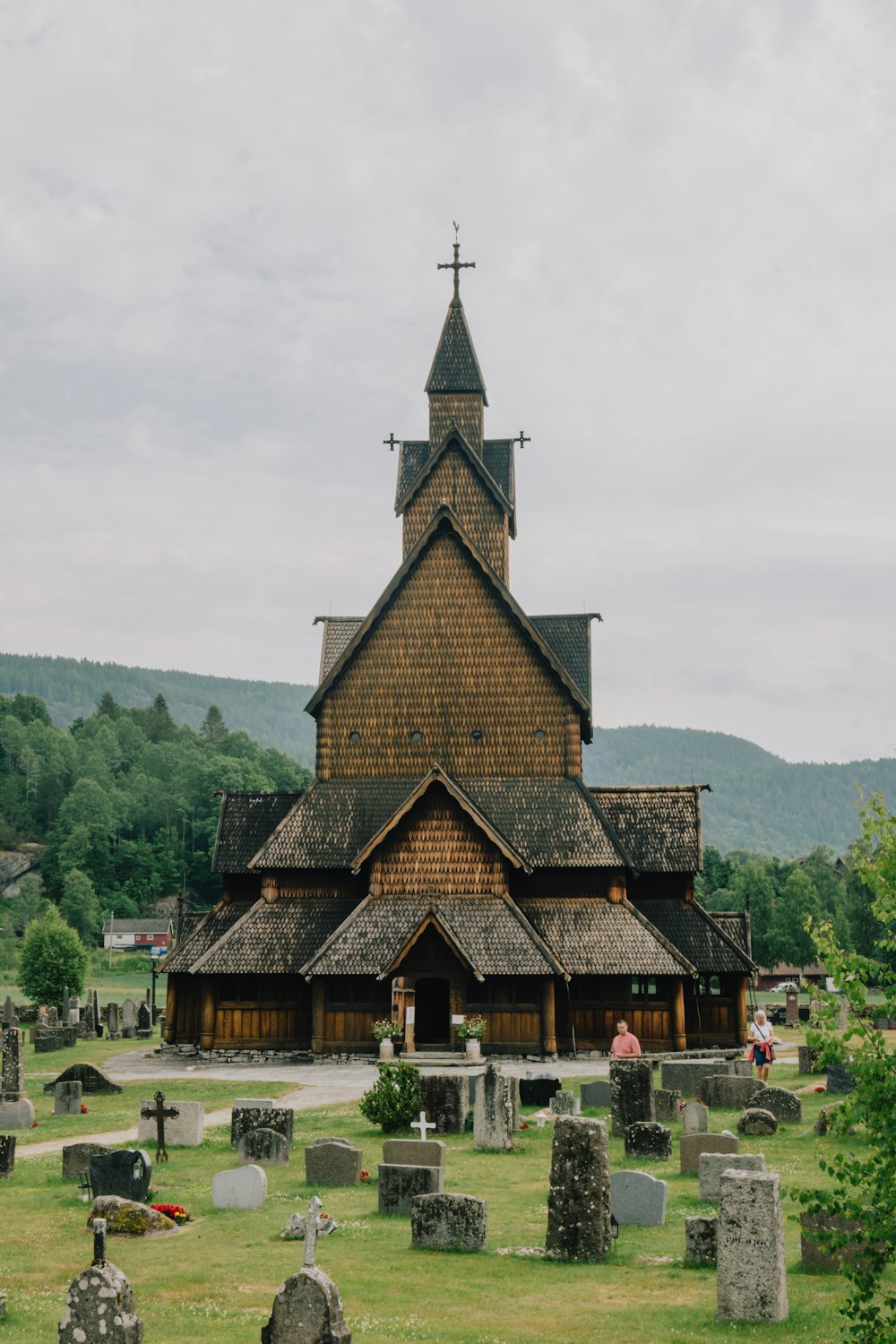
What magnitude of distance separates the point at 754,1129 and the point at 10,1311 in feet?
40.1

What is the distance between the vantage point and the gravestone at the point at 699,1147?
16984 millimetres

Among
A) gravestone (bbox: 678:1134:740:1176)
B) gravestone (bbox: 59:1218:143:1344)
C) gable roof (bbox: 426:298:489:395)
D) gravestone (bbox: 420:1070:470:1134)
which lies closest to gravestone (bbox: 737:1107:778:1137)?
gravestone (bbox: 678:1134:740:1176)

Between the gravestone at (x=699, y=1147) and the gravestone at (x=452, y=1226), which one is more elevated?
the gravestone at (x=699, y=1147)

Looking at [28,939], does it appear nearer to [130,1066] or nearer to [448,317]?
[130,1066]

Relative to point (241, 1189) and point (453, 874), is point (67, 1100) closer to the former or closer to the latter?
point (241, 1189)

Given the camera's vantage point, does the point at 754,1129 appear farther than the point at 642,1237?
Yes

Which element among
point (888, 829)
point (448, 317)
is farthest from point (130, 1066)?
point (888, 829)

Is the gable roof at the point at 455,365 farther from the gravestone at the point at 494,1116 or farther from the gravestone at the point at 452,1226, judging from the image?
the gravestone at the point at 452,1226

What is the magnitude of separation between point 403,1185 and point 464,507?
29.0 meters

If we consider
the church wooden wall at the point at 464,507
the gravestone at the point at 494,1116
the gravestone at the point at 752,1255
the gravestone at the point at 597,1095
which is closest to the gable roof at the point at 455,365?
the church wooden wall at the point at 464,507

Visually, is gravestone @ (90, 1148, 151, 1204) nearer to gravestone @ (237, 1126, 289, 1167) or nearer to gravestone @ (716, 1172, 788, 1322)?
gravestone @ (237, 1126, 289, 1167)

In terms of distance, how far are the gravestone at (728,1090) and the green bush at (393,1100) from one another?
5.60 metres

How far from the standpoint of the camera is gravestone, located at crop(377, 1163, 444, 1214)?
15695 mm

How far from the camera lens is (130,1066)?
3478 centimetres
